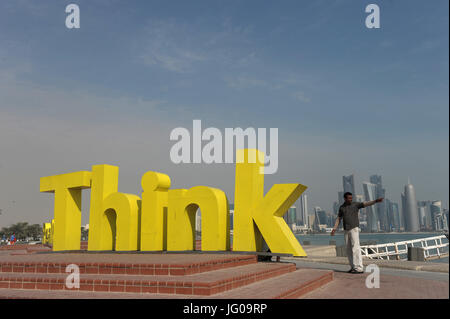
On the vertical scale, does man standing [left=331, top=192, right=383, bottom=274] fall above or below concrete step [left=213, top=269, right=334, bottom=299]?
above

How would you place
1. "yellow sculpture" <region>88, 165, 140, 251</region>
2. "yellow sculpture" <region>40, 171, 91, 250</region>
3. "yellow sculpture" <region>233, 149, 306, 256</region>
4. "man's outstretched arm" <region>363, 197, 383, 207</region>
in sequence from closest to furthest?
"man's outstretched arm" <region>363, 197, 383, 207</region>
"yellow sculpture" <region>233, 149, 306, 256</region>
"yellow sculpture" <region>88, 165, 140, 251</region>
"yellow sculpture" <region>40, 171, 91, 250</region>

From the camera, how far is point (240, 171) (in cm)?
1195

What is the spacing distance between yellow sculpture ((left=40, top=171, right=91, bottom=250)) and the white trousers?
10.0 metres

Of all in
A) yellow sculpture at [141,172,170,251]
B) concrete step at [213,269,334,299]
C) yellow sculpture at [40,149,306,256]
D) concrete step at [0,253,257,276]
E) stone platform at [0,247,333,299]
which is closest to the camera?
concrete step at [213,269,334,299]

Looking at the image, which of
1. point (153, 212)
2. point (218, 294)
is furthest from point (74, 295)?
point (153, 212)

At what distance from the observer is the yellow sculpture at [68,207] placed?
14.2 meters

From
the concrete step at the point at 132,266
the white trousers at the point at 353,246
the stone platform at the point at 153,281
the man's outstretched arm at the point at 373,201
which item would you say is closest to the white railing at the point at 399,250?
the white trousers at the point at 353,246

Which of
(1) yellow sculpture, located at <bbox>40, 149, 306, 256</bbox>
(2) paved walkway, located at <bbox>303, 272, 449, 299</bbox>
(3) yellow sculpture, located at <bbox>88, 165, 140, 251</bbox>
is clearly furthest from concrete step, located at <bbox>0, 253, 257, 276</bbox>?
(3) yellow sculpture, located at <bbox>88, 165, 140, 251</bbox>

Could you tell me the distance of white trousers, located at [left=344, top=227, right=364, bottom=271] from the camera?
376 inches

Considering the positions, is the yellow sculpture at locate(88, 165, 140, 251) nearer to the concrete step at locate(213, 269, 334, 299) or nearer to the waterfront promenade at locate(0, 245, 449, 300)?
the waterfront promenade at locate(0, 245, 449, 300)

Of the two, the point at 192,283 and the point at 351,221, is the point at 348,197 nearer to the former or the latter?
the point at 351,221

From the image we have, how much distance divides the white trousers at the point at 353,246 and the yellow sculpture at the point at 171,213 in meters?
1.59
